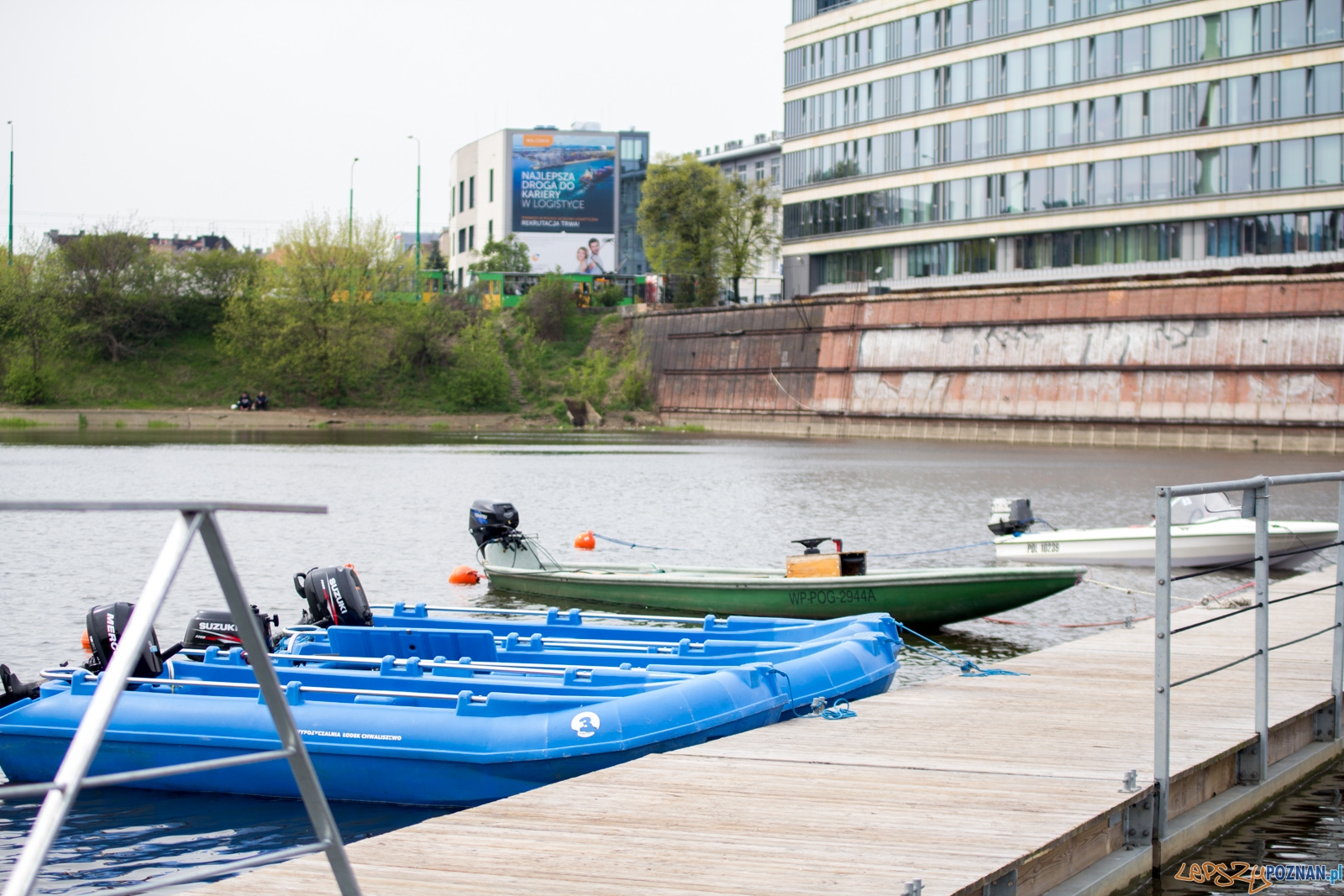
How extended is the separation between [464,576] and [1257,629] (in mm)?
14586

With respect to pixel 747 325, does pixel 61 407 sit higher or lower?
lower

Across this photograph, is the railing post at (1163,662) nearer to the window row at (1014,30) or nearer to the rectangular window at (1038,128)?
the window row at (1014,30)

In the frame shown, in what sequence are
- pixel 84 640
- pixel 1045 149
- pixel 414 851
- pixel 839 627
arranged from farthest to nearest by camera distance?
1. pixel 1045 149
2. pixel 84 640
3. pixel 839 627
4. pixel 414 851

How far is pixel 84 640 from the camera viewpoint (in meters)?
14.5

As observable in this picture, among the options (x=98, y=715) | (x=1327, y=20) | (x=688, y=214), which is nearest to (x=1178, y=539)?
(x=98, y=715)

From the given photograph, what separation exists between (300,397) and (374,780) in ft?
232

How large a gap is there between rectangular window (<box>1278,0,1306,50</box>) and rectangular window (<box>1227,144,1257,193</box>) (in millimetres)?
4181

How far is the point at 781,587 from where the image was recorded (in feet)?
52.3

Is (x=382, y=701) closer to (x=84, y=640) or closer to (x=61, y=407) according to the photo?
(x=84, y=640)

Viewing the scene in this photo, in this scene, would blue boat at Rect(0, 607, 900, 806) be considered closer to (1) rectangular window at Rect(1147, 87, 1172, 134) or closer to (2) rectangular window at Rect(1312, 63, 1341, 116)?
(2) rectangular window at Rect(1312, 63, 1341, 116)

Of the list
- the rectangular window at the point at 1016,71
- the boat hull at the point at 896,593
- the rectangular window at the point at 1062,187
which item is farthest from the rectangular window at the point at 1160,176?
the boat hull at the point at 896,593

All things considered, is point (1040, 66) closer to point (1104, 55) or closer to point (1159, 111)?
point (1104, 55)

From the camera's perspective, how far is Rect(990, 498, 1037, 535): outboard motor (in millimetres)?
22453

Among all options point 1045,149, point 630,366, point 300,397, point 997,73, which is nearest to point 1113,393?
point 1045,149
